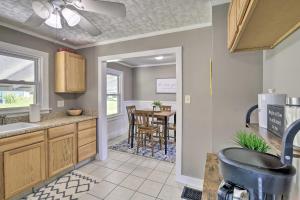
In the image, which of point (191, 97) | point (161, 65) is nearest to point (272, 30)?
point (191, 97)

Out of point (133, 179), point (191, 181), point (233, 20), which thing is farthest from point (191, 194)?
point (233, 20)

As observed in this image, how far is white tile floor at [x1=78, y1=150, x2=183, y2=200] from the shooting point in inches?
82.8

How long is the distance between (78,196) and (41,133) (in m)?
1.00

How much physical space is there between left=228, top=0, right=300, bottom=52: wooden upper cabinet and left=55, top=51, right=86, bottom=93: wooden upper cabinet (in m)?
2.76

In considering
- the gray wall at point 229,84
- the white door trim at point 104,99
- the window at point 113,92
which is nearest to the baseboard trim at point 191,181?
the white door trim at point 104,99

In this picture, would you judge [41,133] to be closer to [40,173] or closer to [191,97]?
[40,173]

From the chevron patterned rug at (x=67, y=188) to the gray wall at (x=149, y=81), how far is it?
349 cm

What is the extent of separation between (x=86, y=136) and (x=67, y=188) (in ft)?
2.98

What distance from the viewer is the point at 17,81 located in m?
2.48

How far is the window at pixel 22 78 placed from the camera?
234 centimetres

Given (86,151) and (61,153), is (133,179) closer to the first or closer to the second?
(86,151)

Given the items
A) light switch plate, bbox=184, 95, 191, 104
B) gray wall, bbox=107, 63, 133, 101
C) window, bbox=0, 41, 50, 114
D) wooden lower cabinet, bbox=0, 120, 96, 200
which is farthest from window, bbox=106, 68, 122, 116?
light switch plate, bbox=184, 95, 191, 104

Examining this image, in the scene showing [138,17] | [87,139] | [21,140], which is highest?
[138,17]

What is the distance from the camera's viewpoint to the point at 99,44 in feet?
9.96
